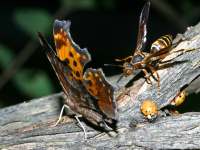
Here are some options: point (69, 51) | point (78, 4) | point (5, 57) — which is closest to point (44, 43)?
point (69, 51)

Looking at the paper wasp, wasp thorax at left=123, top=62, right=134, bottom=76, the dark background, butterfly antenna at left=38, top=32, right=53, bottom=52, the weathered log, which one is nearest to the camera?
butterfly antenna at left=38, top=32, right=53, bottom=52

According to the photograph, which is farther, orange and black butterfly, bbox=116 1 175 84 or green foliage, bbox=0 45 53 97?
green foliage, bbox=0 45 53 97

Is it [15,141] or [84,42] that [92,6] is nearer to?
[84,42]

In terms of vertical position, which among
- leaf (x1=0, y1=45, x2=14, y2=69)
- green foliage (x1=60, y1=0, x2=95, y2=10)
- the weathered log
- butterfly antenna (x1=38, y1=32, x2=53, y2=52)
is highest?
green foliage (x1=60, y1=0, x2=95, y2=10)

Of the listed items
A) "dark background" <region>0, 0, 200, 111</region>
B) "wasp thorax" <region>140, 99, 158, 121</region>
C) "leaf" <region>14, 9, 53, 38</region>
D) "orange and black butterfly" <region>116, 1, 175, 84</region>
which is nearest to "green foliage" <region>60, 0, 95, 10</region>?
"dark background" <region>0, 0, 200, 111</region>

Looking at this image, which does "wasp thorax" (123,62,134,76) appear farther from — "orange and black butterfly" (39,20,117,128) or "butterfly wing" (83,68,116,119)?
"butterfly wing" (83,68,116,119)

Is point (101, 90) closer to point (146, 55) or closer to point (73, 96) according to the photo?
point (73, 96)
